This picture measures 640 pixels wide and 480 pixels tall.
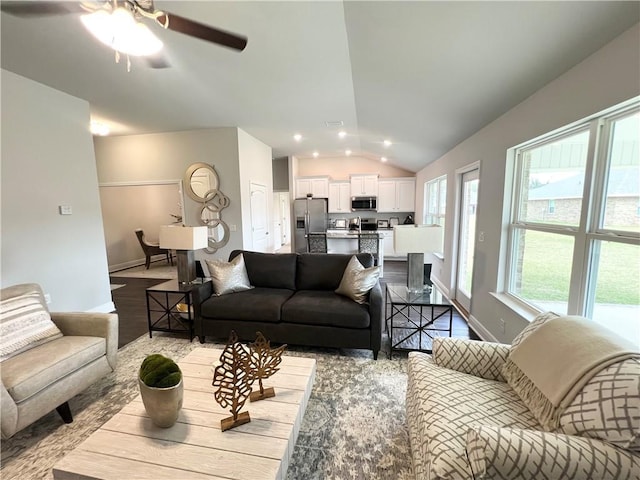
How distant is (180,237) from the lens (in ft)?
9.75

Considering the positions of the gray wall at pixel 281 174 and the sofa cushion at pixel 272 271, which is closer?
the sofa cushion at pixel 272 271

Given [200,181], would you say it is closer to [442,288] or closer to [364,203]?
[364,203]

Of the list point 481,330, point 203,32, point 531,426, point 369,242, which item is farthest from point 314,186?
point 531,426

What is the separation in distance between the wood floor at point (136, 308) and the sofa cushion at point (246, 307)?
3.63ft

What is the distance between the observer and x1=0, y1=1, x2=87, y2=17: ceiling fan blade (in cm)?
145

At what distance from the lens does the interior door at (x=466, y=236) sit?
12.1ft

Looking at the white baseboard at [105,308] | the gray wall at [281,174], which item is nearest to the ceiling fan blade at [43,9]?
the white baseboard at [105,308]

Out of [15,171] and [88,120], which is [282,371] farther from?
[88,120]

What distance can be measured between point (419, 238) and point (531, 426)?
5.33ft

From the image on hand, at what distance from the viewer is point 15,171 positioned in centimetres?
285

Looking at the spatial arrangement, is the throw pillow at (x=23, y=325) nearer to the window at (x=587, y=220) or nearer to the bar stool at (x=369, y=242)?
the window at (x=587, y=220)

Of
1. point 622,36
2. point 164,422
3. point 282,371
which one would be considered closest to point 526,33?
point 622,36

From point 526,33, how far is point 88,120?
4717 millimetres

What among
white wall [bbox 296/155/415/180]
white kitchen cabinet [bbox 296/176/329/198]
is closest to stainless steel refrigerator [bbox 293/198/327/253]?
white kitchen cabinet [bbox 296/176/329/198]
